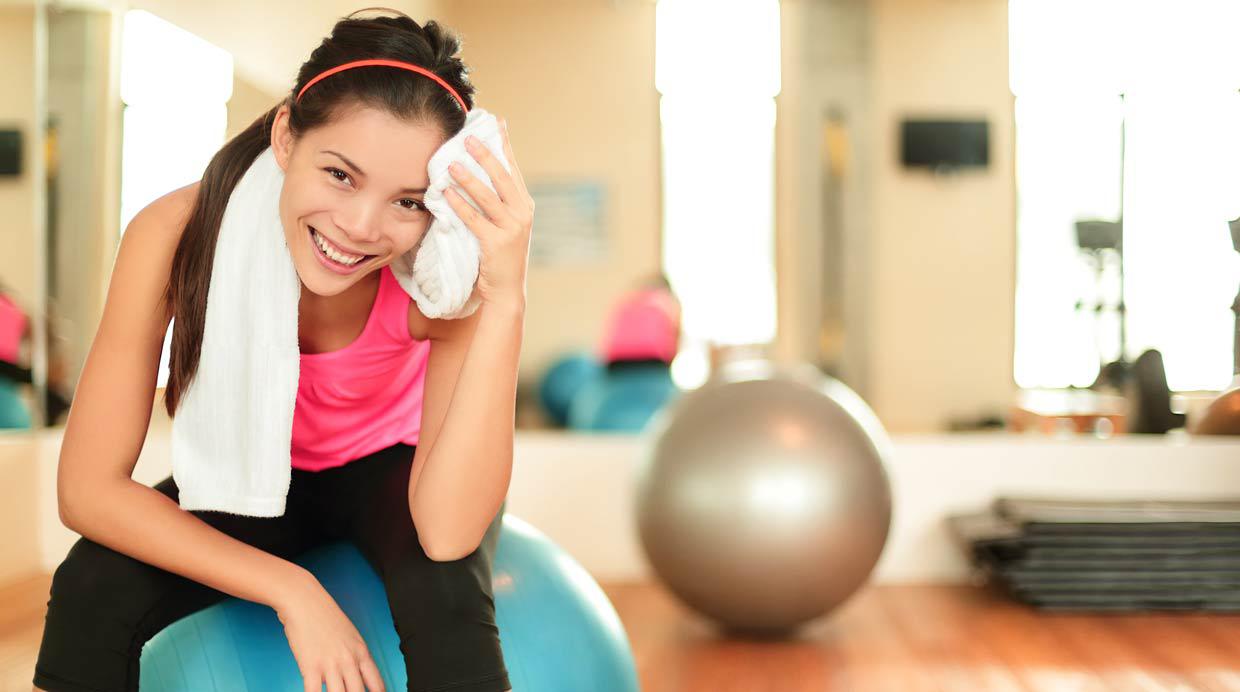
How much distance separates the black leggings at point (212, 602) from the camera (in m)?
0.95

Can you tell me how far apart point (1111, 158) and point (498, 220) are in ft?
20.1

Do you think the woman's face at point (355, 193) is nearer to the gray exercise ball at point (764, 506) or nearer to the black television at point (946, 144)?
the gray exercise ball at point (764, 506)

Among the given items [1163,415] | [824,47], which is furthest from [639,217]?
[1163,415]

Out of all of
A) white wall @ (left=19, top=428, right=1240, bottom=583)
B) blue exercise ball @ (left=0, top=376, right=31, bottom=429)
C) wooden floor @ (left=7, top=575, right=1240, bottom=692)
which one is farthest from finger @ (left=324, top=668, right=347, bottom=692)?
blue exercise ball @ (left=0, top=376, right=31, bottom=429)

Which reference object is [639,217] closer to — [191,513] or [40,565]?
[40,565]

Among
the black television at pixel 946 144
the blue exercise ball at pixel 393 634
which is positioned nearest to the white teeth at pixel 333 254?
the blue exercise ball at pixel 393 634

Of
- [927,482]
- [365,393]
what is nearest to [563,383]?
[927,482]

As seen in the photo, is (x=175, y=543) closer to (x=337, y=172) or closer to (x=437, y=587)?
(x=437, y=587)

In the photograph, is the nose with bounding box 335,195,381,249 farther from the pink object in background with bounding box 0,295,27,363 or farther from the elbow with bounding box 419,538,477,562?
the pink object in background with bounding box 0,295,27,363

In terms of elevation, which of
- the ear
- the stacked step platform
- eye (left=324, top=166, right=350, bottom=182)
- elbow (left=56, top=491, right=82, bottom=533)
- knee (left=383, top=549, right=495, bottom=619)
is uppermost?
the ear

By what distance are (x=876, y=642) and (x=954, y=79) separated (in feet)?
17.4

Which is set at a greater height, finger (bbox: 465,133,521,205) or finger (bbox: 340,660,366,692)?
finger (bbox: 465,133,521,205)

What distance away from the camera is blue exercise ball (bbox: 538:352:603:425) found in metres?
5.14

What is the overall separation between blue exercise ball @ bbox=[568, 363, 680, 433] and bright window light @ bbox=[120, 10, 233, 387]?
4.74 feet
